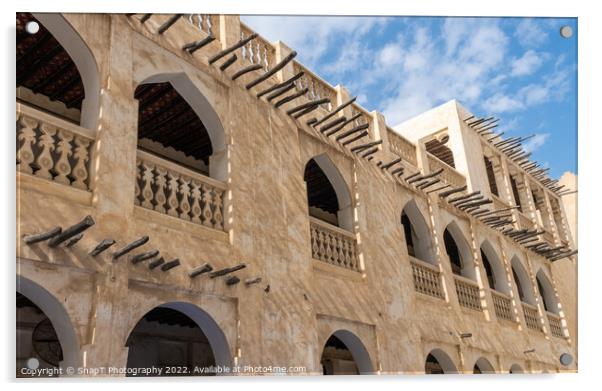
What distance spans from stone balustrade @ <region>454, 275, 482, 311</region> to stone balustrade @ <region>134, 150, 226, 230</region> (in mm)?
5112

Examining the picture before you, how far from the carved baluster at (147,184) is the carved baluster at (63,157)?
729 mm

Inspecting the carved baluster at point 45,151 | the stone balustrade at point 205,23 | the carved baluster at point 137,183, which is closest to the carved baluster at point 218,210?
the carved baluster at point 137,183

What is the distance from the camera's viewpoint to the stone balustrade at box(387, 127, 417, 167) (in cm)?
1070

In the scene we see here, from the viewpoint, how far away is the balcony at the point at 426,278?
9023 millimetres

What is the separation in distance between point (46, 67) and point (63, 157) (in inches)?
76.3

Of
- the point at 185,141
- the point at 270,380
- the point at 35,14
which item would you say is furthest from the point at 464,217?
the point at 35,14

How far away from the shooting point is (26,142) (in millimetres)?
4684

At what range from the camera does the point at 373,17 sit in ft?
18.9

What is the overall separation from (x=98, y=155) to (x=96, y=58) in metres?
0.90

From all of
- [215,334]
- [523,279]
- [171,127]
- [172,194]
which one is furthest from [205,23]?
[523,279]

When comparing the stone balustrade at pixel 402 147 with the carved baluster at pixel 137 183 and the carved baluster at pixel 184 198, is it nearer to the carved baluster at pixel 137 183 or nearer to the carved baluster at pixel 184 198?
the carved baluster at pixel 184 198

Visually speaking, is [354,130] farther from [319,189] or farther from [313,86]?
[319,189]

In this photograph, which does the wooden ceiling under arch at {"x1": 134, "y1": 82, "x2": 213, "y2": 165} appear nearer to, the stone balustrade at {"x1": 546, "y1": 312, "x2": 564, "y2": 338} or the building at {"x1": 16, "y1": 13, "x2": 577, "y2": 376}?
the building at {"x1": 16, "y1": 13, "x2": 577, "y2": 376}

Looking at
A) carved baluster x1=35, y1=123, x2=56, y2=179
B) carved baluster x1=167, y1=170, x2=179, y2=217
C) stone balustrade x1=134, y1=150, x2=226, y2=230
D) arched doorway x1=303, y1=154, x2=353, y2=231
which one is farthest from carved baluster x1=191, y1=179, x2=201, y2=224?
arched doorway x1=303, y1=154, x2=353, y2=231
